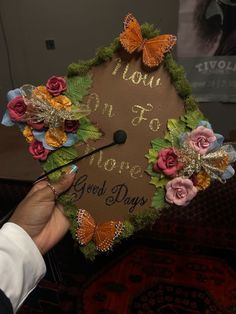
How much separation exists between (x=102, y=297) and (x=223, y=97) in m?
1.46

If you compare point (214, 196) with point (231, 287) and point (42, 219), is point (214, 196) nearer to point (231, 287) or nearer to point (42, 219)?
point (231, 287)

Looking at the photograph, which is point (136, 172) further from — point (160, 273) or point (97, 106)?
point (160, 273)

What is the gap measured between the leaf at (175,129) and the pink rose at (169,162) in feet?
0.09

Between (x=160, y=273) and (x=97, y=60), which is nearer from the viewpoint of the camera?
(x=97, y=60)

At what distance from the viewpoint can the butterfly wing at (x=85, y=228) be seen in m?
0.76

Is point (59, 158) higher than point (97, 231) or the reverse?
higher

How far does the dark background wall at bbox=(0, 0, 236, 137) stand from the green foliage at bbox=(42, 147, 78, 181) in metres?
1.71

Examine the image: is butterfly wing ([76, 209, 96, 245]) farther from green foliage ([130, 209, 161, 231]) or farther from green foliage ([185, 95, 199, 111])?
green foliage ([185, 95, 199, 111])

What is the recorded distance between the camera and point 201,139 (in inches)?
28.5

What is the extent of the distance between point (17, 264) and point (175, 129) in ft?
1.45

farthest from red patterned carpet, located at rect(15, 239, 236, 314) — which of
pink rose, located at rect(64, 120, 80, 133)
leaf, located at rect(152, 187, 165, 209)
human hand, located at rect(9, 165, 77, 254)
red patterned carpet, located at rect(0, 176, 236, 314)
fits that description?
pink rose, located at rect(64, 120, 80, 133)

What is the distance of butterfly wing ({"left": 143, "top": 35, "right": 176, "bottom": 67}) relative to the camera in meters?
0.74

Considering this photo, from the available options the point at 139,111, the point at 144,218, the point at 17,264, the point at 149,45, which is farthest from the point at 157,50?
the point at 17,264

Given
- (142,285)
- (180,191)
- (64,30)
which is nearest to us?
(180,191)
